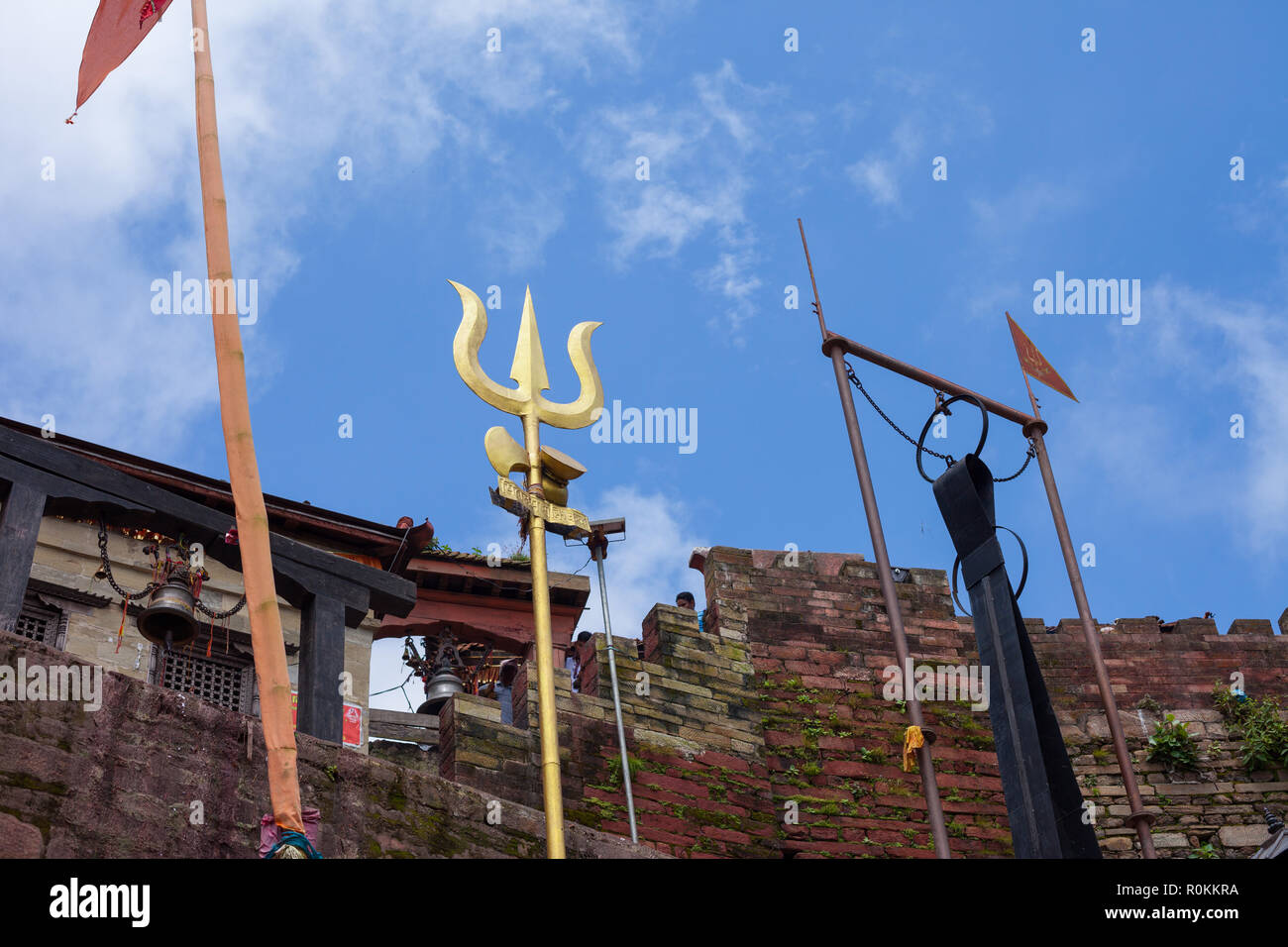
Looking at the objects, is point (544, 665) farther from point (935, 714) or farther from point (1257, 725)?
point (1257, 725)

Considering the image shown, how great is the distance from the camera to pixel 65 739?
721 centimetres

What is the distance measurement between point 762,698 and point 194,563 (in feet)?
20.0

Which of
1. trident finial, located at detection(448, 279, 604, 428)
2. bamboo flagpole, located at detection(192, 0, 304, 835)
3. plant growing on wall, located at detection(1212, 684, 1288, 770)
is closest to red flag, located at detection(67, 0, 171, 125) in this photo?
bamboo flagpole, located at detection(192, 0, 304, 835)

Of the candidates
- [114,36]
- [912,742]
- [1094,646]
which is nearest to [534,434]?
[912,742]

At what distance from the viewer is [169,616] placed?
9211 millimetres

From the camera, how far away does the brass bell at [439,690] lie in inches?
667

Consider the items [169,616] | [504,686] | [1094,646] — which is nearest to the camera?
[169,616]

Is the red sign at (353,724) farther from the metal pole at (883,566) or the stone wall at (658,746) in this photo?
the metal pole at (883,566)

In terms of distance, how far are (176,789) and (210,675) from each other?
8561 mm

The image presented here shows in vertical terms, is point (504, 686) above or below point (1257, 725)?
above

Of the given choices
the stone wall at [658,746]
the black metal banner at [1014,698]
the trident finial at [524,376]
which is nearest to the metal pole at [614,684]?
the stone wall at [658,746]

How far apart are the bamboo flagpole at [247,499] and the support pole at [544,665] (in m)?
1.78
